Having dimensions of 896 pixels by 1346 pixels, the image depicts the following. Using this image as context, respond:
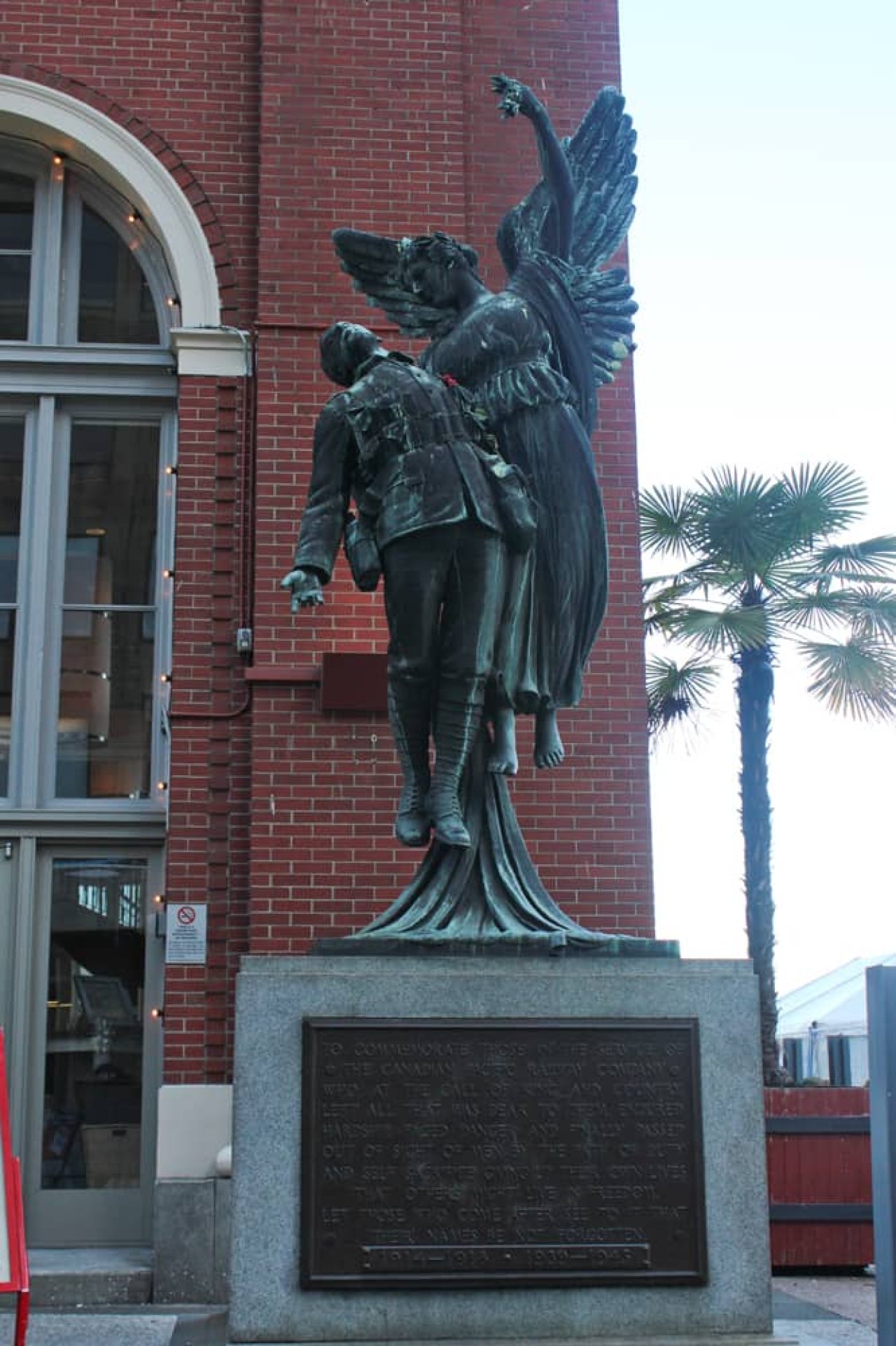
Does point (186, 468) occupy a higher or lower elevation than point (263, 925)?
higher

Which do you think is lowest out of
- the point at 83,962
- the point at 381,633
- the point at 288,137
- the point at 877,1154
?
the point at 877,1154

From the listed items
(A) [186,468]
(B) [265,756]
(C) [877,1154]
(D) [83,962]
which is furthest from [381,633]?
(C) [877,1154]

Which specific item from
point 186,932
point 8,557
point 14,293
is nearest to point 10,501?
point 8,557

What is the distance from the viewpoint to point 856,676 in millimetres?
14234

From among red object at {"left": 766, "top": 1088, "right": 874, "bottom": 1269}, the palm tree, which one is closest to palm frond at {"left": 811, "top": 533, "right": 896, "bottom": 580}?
the palm tree

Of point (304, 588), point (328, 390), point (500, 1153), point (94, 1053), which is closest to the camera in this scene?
point (500, 1153)

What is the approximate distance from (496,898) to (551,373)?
→ 190 centimetres

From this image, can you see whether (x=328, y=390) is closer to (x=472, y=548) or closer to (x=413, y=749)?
(x=472, y=548)

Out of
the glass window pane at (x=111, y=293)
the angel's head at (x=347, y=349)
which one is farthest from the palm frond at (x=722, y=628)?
the angel's head at (x=347, y=349)

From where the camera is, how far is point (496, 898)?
5.42 meters

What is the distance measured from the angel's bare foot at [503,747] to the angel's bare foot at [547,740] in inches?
6.2

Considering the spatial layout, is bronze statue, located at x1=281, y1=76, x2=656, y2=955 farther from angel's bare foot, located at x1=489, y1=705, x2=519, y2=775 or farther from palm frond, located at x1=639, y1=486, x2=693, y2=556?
palm frond, located at x1=639, y1=486, x2=693, y2=556

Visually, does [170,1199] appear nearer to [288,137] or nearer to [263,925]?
[263,925]

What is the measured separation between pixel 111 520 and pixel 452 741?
5574 mm
